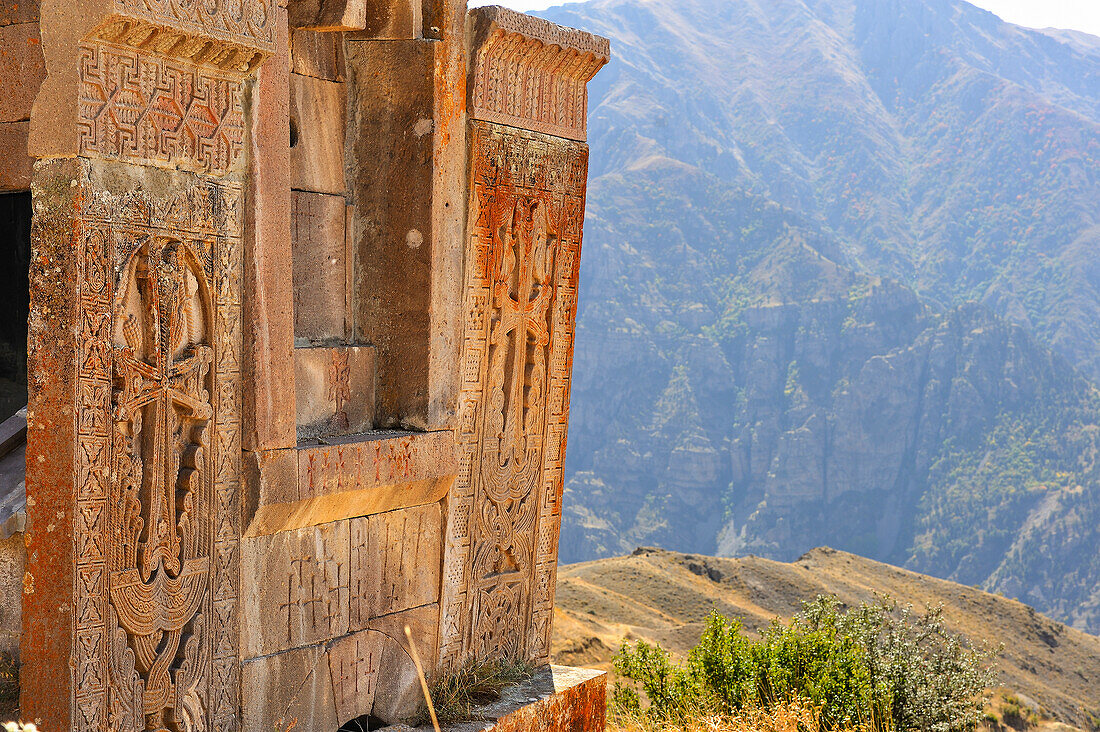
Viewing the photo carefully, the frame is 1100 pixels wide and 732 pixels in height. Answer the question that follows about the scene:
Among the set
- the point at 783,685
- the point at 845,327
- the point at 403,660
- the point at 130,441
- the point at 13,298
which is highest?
the point at 13,298

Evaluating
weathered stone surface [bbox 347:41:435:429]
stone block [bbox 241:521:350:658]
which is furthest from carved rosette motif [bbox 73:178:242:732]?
weathered stone surface [bbox 347:41:435:429]

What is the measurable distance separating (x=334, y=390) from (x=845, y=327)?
3875 inches

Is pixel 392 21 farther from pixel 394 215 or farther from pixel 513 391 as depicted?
pixel 513 391

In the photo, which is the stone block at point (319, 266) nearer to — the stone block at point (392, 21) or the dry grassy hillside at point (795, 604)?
the stone block at point (392, 21)

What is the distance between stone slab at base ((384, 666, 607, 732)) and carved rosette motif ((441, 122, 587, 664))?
0.20m

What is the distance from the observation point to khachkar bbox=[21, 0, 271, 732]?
3002mm

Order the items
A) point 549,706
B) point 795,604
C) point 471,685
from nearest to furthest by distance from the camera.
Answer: point 471,685 → point 549,706 → point 795,604

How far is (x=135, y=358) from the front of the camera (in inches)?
124

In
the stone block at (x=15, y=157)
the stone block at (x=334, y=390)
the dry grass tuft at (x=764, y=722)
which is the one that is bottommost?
the dry grass tuft at (x=764, y=722)

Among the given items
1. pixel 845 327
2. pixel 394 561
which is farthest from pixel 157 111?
pixel 845 327

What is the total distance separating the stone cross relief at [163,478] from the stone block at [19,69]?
0.76 m

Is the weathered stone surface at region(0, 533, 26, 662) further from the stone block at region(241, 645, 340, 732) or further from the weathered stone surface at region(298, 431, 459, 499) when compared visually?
the weathered stone surface at region(298, 431, 459, 499)

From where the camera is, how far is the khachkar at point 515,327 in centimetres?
464

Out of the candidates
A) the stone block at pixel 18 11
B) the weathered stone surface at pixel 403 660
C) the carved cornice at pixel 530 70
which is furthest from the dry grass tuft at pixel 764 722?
the stone block at pixel 18 11
